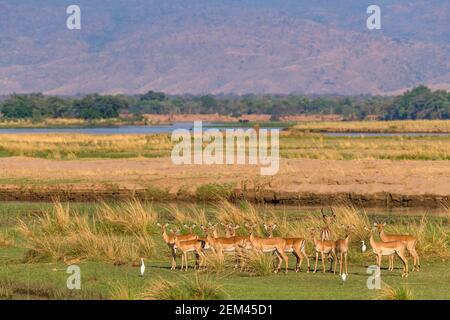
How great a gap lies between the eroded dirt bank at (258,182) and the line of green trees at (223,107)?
315ft

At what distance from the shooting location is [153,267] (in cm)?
1984

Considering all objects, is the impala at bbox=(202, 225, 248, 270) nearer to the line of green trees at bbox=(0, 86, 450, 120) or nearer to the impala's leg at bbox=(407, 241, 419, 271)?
the impala's leg at bbox=(407, 241, 419, 271)

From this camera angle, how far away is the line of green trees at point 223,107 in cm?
14100

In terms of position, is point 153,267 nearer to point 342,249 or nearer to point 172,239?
point 172,239

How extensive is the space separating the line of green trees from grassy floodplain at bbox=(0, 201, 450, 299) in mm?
112258

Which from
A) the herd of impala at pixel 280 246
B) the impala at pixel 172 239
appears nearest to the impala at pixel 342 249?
the herd of impala at pixel 280 246

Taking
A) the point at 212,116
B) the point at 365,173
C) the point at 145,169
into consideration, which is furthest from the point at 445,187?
the point at 212,116

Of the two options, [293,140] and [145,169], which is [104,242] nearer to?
[145,169]

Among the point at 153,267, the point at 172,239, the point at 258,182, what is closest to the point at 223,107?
the point at 258,182

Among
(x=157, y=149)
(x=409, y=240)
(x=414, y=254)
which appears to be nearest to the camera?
(x=409, y=240)

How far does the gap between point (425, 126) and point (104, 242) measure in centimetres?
7445

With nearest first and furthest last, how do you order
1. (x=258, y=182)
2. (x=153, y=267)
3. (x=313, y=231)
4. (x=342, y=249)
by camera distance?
(x=342, y=249) < (x=153, y=267) < (x=313, y=231) < (x=258, y=182)

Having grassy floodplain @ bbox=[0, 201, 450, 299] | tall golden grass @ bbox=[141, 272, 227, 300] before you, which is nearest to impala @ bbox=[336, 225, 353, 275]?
grassy floodplain @ bbox=[0, 201, 450, 299]

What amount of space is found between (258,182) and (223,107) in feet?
459
